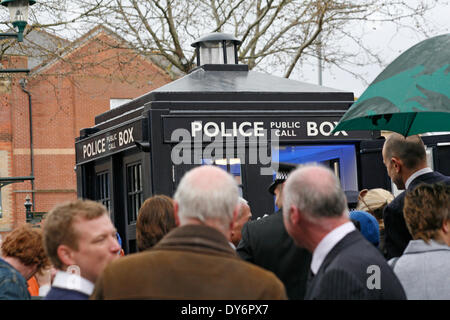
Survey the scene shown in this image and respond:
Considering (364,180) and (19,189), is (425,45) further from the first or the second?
(19,189)

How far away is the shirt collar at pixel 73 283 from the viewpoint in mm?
3312

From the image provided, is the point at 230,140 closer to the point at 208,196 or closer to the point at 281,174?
the point at 281,174

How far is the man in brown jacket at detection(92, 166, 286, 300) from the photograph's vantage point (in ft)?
9.05

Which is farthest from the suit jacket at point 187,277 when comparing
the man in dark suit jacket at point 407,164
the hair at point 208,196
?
the man in dark suit jacket at point 407,164

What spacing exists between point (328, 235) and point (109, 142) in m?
7.05

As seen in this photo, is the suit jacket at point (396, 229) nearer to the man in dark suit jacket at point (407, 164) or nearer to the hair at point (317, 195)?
the man in dark suit jacket at point (407, 164)

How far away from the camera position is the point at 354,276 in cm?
307

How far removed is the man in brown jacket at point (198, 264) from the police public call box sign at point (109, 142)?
6029mm

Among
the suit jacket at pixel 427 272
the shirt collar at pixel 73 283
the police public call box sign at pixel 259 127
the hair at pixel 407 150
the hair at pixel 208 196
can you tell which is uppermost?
the police public call box sign at pixel 259 127

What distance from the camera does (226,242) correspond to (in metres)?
2.93

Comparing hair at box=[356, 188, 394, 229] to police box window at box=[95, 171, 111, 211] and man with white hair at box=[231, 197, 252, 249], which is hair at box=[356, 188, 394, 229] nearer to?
man with white hair at box=[231, 197, 252, 249]

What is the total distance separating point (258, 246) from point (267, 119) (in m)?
4.17

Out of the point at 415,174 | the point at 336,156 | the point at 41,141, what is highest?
the point at 41,141
